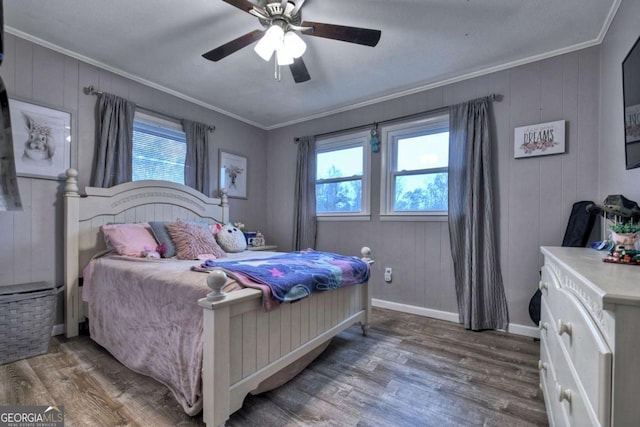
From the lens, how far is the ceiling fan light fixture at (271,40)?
1760 millimetres

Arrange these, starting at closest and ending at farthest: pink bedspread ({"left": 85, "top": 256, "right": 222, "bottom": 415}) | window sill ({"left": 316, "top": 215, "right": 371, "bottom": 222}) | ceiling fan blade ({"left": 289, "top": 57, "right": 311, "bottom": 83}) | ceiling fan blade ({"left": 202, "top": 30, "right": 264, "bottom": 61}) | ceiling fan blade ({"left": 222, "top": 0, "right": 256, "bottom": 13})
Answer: pink bedspread ({"left": 85, "top": 256, "right": 222, "bottom": 415}) < ceiling fan blade ({"left": 222, "top": 0, "right": 256, "bottom": 13}) < ceiling fan blade ({"left": 202, "top": 30, "right": 264, "bottom": 61}) < ceiling fan blade ({"left": 289, "top": 57, "right": 311, "bottom": 83}) < window sill ({"left": 316, "top": 215, "right": 371, "bottom": 222})

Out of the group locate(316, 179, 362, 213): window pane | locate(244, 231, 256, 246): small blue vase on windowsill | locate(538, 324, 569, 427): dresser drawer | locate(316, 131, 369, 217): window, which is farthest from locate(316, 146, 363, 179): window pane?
locate(538, 324, 569, 427): dresser drawer

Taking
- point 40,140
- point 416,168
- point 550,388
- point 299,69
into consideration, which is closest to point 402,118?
point 416,168

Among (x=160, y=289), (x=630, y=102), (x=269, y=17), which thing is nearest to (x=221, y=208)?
(x=160, y=289)

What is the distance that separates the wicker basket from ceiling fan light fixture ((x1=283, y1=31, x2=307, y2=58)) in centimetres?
243

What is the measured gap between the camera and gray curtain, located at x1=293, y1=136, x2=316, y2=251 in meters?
3.86

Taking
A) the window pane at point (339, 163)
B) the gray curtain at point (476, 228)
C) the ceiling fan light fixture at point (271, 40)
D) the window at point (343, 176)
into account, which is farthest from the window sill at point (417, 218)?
the ceiling fan light fixture at point (271, 40)

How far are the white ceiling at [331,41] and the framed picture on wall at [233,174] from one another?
876 mm

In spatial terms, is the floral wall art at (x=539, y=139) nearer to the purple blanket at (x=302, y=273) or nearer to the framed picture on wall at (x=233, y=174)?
the purple blanket at (x=302, y=273)

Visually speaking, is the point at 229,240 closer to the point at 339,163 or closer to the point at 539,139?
the point at 339,163

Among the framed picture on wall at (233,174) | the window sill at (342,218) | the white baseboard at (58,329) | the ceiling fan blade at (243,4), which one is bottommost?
the white baseboard at (58,329)

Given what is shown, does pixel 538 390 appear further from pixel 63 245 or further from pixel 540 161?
pixel 63 245

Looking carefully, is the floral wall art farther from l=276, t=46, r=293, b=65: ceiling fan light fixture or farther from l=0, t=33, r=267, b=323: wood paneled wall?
l=0, t=33, r=267, b=323: wood paneled wall

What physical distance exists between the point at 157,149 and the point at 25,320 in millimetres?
1864
